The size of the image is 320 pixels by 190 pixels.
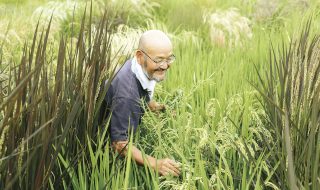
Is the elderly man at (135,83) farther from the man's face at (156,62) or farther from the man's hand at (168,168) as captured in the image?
the man's hand at (168,168)

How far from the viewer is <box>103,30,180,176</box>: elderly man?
6.93 feet

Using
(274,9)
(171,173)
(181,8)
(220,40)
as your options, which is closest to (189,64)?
(220,40)

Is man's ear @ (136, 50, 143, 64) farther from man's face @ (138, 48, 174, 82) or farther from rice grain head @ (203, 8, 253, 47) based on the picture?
rice grain head @ (203, 8, 253, 47)

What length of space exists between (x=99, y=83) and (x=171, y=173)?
0.44 metres

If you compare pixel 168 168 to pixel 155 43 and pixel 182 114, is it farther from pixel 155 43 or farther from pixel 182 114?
pixel 155 43

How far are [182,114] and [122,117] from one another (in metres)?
0.26

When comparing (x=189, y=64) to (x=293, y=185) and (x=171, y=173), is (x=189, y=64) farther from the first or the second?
(x=293, y=185)

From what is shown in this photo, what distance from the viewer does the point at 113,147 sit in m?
2.08

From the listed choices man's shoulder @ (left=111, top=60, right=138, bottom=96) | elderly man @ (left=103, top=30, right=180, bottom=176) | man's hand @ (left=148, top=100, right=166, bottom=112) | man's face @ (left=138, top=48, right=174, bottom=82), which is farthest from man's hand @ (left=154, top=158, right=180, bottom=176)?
man's hand @ (left=148, top=100, right=166, bottom=112)

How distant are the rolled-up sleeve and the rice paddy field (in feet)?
0.22

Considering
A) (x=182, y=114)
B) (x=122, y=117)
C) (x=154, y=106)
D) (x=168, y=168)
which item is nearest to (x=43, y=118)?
(x=168, y=168)

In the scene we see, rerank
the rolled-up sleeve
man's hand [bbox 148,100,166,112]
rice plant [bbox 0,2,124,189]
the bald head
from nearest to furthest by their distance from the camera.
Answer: rice plant [bbox 0,2,124,189] < the rolled-up sleeve < the bald head < man's hand [bbox 148,100,166,112]

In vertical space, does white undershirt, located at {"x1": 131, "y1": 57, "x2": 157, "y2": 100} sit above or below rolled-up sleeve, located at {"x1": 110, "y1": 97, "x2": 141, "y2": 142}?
above

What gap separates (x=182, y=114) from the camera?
2117mm
